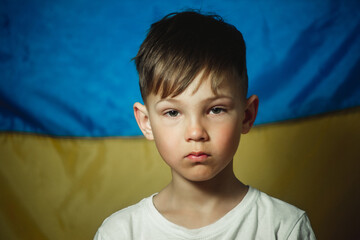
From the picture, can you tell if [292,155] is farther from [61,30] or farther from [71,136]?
[61,30]

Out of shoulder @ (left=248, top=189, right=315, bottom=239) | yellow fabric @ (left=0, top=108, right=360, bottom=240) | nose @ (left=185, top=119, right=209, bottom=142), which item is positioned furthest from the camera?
yellow fabric @ (left=0, top=108, right=360, bottom=240)

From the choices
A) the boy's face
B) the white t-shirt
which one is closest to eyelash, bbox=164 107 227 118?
the boy's face

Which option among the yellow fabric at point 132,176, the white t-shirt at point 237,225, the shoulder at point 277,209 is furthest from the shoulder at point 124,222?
the yellow fabric at point 132,176

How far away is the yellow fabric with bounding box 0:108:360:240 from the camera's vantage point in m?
1.49

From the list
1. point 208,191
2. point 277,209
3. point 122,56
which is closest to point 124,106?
point 122,56

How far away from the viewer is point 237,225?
101 cm

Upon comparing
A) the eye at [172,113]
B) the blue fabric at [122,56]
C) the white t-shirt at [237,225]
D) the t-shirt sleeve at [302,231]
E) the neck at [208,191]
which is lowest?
the t-shirt sleeve at [302,231]

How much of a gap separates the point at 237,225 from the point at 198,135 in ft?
0.87

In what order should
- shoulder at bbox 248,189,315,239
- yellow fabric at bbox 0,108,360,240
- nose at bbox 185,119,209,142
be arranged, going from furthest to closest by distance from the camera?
yellow fabric at bbox 0,108,360,240 < shoulder at bbox 248,189,315,239 < nose at bbox 185,119,209,142

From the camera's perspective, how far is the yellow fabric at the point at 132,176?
1494mm

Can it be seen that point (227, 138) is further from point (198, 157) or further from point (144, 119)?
point (144, 119)

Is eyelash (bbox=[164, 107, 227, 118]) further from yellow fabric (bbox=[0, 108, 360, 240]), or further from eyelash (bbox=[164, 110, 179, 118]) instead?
yellow fabric (bbox=[0, 108, 360, 240])

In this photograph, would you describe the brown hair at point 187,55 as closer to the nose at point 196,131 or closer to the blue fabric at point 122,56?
the nose at point 196,131

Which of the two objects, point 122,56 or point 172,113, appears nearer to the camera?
point 172,113
